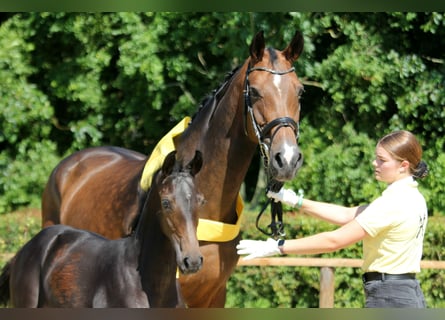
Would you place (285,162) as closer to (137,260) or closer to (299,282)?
(137,260)

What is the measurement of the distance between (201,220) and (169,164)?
0.61 m

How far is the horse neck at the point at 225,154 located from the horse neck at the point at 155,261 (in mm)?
505

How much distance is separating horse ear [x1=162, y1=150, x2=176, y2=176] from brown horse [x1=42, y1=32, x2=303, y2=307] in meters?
0.47

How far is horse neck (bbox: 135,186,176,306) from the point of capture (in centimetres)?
348

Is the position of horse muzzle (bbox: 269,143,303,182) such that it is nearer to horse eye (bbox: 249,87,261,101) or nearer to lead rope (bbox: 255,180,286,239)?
lead rope (bbox: 255,180,286,239)

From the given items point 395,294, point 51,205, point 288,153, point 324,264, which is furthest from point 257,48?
point 324,264

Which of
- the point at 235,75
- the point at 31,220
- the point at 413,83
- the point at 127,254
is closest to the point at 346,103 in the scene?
the point at 413,83

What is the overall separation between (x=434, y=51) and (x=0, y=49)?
5879 millimetres

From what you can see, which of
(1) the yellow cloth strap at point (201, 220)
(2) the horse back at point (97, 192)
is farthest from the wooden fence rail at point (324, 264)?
(1) the yellow cloth strap at point (201, 220)

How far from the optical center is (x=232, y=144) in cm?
400

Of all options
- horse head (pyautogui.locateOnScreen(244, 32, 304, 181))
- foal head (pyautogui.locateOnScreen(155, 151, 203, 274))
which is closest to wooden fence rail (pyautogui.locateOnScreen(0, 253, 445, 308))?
horse head (pyautogui.locateOnScreen(244, 32, 304, 181))

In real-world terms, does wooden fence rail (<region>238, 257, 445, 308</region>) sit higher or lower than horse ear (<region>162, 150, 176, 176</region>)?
lower

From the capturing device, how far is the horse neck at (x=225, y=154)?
3986 millimetres

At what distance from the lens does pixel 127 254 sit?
3.58 m
